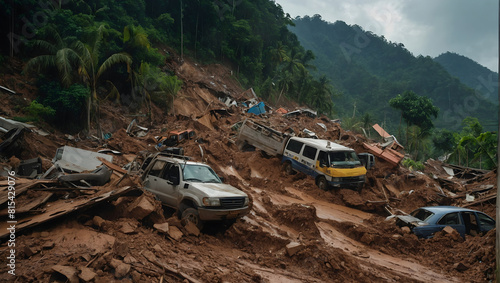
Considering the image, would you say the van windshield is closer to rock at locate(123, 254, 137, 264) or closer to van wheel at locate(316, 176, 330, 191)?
van wheel at locate(316, 176, 330, 191)

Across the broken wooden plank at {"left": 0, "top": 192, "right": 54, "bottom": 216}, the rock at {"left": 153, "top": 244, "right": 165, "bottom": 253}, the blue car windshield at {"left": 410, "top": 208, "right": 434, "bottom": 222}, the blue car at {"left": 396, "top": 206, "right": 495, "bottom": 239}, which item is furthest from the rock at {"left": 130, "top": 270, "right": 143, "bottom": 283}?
the blue car windshield at {"left": 410, "top": 208, "right": 434, "bottom": 222}

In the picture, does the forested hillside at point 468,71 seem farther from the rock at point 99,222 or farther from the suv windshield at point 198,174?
the rock at point 99,222

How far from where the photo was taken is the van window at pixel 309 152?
42.3 ft

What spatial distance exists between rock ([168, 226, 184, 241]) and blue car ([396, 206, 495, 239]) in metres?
6.27

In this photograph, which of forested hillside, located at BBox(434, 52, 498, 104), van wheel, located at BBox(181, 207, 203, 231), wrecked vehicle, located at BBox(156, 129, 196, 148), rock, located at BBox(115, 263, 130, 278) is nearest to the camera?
rock, located at BBox(115, 263, 130, 278)

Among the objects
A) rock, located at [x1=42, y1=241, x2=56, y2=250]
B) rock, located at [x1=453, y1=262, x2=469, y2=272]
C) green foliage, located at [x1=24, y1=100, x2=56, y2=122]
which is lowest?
green foliage, located at [x1=24, y1=100, x2=56, y2=122]

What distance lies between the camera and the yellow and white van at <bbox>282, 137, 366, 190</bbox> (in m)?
12.0

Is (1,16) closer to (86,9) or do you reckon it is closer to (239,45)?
(86,9)

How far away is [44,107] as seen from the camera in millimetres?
18281

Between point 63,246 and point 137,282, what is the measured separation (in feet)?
5.10

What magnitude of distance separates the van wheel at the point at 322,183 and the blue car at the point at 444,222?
3.63 m

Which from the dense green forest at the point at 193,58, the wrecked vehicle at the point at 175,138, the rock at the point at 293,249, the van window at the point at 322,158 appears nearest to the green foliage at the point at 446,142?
the dense green forest at the point at 193,58

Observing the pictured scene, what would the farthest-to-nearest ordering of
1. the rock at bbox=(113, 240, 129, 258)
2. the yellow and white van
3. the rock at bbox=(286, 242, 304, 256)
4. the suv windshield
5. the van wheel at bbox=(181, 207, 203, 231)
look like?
the yellow and white van
the suv windshield
the van wheel at bbox=(181, 207, 203, 231)
the rock at bbox=(286, 242, 304, 256)
the rock at bbox=(113, 240, 129, 258)

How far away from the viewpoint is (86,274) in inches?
152
